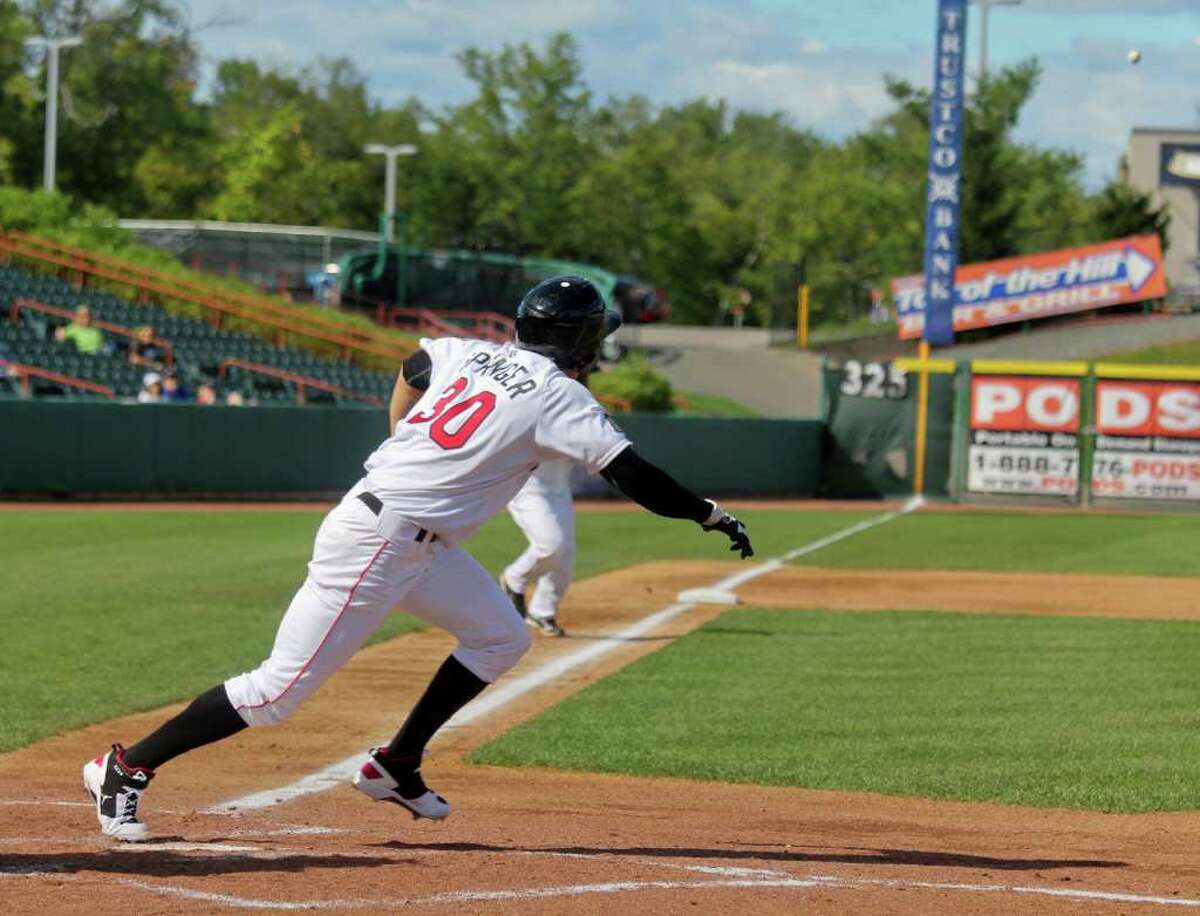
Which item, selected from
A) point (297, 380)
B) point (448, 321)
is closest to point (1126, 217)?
point (448, 321)

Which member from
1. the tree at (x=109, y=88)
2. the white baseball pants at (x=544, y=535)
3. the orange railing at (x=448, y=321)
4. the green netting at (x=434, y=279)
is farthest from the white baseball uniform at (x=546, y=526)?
the tree at (x=109, y=88)

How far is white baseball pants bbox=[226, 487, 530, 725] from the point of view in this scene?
227 inches

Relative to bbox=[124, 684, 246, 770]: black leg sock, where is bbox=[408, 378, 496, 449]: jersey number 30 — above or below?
above

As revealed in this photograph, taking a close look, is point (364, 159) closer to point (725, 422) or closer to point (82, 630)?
point (725, 422)

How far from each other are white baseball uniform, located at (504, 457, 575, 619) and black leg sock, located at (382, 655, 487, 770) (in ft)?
18.8

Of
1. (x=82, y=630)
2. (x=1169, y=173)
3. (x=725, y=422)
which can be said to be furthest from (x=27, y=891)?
(x=1169, y=173)

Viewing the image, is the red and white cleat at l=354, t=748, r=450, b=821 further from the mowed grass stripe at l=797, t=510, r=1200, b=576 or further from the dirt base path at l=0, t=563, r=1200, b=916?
the mowed grass stripe at l=797, t=510, r=1200, b=576

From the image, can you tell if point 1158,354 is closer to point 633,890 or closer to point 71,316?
point 71,316

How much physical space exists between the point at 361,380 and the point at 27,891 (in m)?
30.5

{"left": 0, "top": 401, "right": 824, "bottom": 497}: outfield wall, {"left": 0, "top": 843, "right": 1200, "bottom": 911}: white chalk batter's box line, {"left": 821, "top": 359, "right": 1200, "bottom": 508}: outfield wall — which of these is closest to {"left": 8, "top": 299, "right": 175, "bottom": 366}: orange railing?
{"left": 0, "top": 401, "right": 824, "bottom": 497}: outfield wall

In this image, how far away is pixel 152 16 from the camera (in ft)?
198

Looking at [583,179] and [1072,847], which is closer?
[1072,847]

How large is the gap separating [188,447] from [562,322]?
2228 centimetres

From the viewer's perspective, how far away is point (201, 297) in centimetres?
3819
